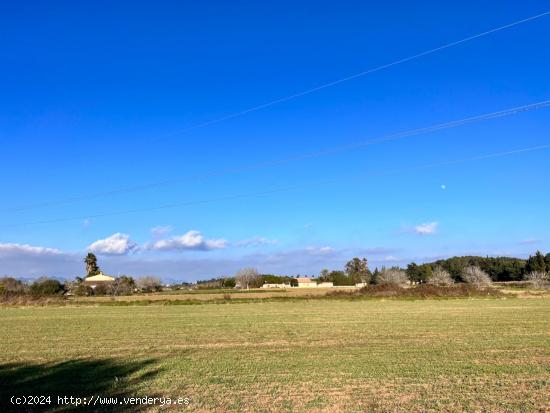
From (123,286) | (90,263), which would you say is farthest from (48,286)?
(90,263)

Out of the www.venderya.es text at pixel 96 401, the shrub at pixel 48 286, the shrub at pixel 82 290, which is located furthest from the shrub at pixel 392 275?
the www.venderya.es text at pixel 96 401

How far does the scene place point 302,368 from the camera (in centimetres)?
1489

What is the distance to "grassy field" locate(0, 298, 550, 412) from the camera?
10.9 m

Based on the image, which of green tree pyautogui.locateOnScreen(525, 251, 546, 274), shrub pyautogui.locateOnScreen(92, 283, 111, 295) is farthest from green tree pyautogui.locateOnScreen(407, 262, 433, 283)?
shrub pyautogui.locateOnScreen(92, 283, 111, 295)

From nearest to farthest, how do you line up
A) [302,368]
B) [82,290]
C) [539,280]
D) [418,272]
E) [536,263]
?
[302,368]
[82,290]
[539,280]
[536,263]
[418,272]

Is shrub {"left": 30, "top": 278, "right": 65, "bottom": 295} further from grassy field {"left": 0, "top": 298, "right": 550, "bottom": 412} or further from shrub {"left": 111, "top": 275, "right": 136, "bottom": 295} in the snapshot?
grassy field {"left": 0, "top": 298, "right": 550, "bottom": 412}

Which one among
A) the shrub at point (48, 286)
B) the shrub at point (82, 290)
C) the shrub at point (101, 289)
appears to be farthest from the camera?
the shrub at point (101, 289)

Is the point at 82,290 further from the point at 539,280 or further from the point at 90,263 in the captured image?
the point at 539,280

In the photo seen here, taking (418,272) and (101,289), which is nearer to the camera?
(101,289)

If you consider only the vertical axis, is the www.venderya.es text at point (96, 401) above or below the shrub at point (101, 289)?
below

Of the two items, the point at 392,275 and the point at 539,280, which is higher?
the point at 392,275

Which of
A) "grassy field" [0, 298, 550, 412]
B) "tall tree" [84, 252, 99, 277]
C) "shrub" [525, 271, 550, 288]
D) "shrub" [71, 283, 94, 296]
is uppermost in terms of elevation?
"tall tree" [84, 252, 99, 277]

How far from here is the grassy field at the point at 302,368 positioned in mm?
10883

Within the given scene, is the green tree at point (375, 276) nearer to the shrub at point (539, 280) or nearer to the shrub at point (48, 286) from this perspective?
the shrub at point (539, 280)
